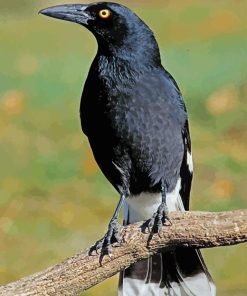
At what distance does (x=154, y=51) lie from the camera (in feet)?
16.4

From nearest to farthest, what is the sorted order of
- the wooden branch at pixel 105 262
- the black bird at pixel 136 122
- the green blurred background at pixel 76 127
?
1. the wooden branch at pixel 105 262
2. the black bird at pixel 136 122
3. the green blurred background at pixel 76 127

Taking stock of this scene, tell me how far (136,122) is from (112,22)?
1.51 feet

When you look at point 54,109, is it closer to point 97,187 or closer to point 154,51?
point 97,187

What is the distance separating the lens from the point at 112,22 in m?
4.94

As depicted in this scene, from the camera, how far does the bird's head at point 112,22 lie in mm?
4930

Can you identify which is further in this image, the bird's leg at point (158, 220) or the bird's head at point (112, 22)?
the bird's head at point (112, 22)

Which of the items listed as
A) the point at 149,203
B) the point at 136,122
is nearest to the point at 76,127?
the point at 149,203

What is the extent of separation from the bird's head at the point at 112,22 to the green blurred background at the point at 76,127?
7.63 ft

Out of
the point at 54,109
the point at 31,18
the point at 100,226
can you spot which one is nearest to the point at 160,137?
the point at 100,226

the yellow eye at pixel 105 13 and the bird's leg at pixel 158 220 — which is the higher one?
the yellow eye at pixel 105 13

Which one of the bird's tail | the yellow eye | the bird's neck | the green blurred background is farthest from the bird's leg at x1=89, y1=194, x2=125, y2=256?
the green blurred background

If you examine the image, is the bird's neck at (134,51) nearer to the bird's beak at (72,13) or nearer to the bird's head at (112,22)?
the bird's head at (112,22)

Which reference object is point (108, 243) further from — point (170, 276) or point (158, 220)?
point (170, 276)

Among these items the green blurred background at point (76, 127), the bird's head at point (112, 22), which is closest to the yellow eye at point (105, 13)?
the bird's head at point (112, 22)
